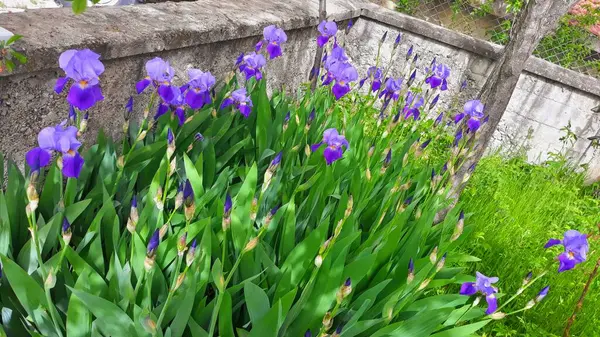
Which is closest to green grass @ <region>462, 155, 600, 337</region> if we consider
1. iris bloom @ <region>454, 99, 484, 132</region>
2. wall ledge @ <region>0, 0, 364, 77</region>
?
iris bloom @ <region>454, 99, 484, 132</region>

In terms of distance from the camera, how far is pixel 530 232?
286cm

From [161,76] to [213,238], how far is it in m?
0.53

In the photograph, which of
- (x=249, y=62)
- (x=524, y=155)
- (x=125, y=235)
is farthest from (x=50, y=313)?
(x=524, y=155)

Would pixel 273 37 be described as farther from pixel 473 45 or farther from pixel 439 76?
Answer: pixel 473 45

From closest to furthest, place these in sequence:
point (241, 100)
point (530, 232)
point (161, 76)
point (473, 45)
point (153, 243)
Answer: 1. point (153, 243)
2. point (161, 76)
3. point (241, 100)
4. point (530, 232)
5. point (473, 45)

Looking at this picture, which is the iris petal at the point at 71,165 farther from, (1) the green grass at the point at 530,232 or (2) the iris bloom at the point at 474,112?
(1) the green grass at the point at 530,232

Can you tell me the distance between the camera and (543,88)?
4.12 m

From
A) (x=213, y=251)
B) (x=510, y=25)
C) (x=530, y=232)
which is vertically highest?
(x=510, y=25)

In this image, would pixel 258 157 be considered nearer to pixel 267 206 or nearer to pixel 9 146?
pixel 267 206

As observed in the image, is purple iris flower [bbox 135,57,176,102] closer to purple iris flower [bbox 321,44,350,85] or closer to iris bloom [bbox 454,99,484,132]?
purple iris flower [bbox 321,44,350,85]

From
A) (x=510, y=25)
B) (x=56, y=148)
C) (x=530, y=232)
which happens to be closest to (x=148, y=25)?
(x=56, y=148)

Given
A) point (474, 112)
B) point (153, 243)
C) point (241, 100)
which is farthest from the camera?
point (474, 112)

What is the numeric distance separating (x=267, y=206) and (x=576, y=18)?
13.1ft

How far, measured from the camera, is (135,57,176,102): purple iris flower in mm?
1605
